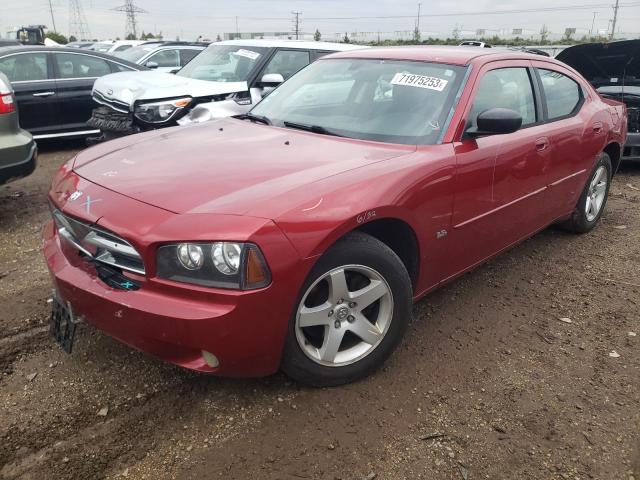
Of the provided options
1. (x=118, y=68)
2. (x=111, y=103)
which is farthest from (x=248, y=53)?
(x=118, y=68)

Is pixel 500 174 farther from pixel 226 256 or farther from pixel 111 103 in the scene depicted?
pixel 111 103

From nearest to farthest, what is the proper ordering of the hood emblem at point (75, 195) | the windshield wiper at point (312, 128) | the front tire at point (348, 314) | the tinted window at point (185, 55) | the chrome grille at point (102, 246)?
the chrome grille at point (102, 246), the front tire at point (348, 314), the hood emblem at point (75, 195), the windshield wiper at point (312, 128), the tinted window at point (185, 55)

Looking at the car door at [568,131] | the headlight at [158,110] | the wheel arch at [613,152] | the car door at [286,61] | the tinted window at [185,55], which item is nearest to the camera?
the car door at [568,131]

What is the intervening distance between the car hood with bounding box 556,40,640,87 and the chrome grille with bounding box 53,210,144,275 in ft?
20.0

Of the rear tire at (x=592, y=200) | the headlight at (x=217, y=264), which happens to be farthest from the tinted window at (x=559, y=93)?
the headlight at (x=217, y=264)

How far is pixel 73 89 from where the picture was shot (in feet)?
25.0

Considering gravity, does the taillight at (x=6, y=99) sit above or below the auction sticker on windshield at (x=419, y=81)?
below

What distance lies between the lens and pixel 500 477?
2139 mm

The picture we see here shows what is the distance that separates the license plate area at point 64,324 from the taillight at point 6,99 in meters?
2.75

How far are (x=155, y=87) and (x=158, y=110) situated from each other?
380mm

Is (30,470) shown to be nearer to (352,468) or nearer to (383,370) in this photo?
(352,468)

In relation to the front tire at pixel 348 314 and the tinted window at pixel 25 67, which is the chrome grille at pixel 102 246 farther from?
the tinted window at pixel 25 67

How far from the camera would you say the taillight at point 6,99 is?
4.52 metres

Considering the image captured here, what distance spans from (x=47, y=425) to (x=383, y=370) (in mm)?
1594
